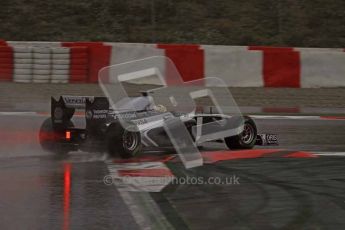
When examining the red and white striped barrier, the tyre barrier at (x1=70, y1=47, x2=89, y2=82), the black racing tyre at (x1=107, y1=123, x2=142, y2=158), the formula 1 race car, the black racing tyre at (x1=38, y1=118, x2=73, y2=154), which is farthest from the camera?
the tyre barrier at (x1=70, y1=47, x2=89, y2=82)

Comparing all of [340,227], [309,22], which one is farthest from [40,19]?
[340,227]

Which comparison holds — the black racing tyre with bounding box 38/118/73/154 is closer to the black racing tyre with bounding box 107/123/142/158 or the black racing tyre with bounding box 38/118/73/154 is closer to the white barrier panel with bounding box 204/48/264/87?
the black racing tyre with bounding box 107/123/142/158

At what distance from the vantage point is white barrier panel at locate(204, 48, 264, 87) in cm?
1524

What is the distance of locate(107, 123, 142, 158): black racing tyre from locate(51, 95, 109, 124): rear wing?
1.38 ft

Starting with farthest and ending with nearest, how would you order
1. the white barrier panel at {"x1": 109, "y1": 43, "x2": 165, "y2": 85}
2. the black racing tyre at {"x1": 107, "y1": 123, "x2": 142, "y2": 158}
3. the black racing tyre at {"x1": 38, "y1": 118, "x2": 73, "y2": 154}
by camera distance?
1. the white barrier panel at {"x1": 109, "y1": 43, "x2": 165, "y2": 85}
2. the black racing tyre at {"x1": 38, "y1": 118, "x2": 73, "y2": 154}
3. the black racing tyre at {"x1": 107, "y1": 123, "x2": 142, "y2": 158}

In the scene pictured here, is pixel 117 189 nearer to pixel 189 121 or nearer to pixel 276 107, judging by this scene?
pixel 189 121

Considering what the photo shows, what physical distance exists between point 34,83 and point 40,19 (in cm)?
637

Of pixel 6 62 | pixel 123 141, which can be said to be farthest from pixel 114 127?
pixel 6 62

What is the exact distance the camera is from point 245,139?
28.5 ft

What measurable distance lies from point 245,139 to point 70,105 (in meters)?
2.42

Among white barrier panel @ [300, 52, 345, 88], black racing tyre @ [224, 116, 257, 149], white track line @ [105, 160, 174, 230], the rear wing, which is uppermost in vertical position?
white barrier panel @ [300, 52, 345, 88]

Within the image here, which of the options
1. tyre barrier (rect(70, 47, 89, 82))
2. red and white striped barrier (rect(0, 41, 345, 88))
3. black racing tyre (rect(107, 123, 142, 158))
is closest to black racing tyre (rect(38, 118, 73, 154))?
black racing tyre (rect(107, 123, 142, 158))

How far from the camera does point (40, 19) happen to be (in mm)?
21266

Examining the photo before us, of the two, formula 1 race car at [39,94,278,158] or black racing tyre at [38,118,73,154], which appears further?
black racing tyre at [38,118,73,154]
